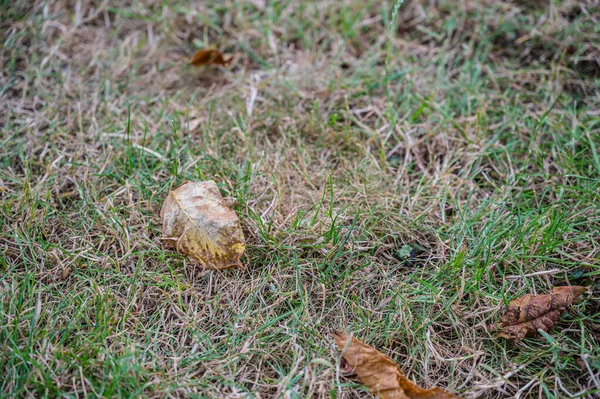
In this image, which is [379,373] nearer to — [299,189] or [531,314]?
[531,314]

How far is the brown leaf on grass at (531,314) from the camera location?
163 cm

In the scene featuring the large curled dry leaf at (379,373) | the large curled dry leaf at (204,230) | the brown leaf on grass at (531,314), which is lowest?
the large curled dry leaf at (379,373)

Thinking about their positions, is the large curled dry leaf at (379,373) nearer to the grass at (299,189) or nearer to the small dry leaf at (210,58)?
the grass at (299,189)

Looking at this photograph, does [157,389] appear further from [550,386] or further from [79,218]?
[550,386]

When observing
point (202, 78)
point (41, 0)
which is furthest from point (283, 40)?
point (41, 0)

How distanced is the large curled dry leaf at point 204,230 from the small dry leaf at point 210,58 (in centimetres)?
94

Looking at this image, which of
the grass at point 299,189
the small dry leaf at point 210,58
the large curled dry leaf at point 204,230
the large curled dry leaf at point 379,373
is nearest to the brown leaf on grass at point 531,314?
the grass at point 299,189

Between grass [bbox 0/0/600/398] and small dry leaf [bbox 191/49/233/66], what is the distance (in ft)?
0.25

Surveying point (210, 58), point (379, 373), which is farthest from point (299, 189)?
point (210, 58)

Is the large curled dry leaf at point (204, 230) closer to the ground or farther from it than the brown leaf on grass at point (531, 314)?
farther from it

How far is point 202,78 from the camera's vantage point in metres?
2.52

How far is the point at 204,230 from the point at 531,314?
1.15m

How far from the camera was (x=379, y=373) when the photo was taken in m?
1.53

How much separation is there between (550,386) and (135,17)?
258cm
